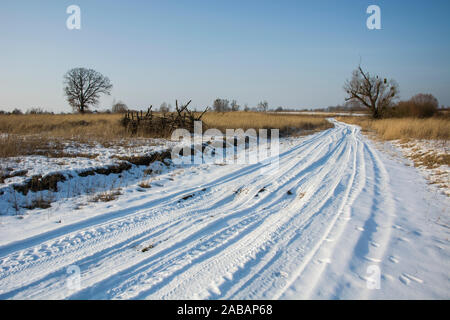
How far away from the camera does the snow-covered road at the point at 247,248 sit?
2.22 meters

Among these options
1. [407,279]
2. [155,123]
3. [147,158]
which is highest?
[155,123]

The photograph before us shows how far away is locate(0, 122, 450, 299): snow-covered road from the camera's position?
7.29ft

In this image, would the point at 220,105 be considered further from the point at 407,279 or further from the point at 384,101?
the point at 407,279

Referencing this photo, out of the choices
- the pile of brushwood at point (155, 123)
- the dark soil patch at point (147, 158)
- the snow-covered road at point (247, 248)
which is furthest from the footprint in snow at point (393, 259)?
the pile of brushwood at point (155, 123)

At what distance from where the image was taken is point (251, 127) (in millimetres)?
18484

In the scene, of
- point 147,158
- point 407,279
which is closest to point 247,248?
point 407,279

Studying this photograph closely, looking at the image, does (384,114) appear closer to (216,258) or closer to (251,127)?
(251,127)

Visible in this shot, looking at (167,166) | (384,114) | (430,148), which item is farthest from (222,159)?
(384,114)

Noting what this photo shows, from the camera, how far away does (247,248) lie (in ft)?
9.51

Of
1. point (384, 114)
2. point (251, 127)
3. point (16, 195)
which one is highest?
point (384, 114)

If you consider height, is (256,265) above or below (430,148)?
below

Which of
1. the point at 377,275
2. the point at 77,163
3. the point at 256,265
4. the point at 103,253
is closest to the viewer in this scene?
the point at 377,275

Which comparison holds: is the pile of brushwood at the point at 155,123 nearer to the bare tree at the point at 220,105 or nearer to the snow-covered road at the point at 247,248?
the snow-covered road at the point at 247,248
